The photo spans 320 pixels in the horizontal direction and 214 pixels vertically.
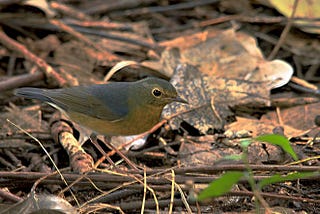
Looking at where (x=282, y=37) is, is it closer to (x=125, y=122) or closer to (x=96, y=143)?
(x=125, y=122)

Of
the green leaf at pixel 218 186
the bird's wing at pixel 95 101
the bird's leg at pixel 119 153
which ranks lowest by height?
the green leaf at pixel 218 186

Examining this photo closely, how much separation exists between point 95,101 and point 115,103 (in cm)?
16

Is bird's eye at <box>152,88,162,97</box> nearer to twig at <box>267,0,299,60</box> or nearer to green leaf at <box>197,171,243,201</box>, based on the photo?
twig at <box>267,0,299,60</box>

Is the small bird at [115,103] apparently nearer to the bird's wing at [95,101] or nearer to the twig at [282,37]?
the bird's wing at [95,101]

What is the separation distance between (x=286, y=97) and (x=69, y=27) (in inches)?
97.1

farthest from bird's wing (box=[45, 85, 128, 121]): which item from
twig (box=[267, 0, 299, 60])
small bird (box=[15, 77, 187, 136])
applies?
twig (box=[267, 0, 299, 60])

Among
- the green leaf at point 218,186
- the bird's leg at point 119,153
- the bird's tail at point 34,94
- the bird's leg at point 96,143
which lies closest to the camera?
the green leaf at point 218,186

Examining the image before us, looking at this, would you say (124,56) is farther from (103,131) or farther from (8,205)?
(8,205)

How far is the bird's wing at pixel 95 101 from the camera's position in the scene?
4848 mm

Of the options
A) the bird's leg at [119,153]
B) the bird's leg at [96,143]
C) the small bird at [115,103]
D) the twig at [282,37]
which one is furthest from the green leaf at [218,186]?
the twig at [282,37]

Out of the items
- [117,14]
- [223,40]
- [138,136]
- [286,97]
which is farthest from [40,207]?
[117,14]

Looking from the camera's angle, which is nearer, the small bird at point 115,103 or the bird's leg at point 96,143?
the bird's leg at point 96,143

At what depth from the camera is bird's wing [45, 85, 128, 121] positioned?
15.9 ft

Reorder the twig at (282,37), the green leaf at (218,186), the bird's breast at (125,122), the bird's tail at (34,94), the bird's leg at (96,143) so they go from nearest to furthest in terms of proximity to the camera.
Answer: the green leaf at (218,186) → the bird's leg at (96,143) → the bird's breast at (125,122) → the bird's tail at (34,94) → the twig at (282,37)
